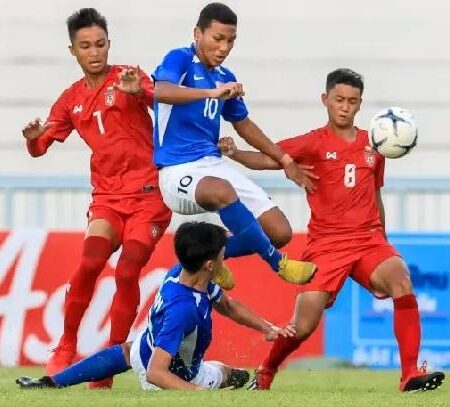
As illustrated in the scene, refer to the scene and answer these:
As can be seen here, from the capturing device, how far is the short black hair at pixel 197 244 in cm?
1205

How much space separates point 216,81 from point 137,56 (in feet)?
18.0

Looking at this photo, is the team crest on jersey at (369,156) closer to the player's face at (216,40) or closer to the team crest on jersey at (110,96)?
the player's face at (216,40)

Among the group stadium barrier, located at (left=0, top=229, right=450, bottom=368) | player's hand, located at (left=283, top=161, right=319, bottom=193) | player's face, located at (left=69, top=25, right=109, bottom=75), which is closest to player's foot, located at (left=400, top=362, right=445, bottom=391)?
player's hand, located at (left=283, top=161, right=319, bottom=193)

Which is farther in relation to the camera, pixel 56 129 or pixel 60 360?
pixel 56 129

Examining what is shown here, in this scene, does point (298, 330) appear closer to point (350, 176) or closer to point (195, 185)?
point (350, 176)

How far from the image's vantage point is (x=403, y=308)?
42.4 feet

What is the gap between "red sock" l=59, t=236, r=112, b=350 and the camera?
43.2 ft

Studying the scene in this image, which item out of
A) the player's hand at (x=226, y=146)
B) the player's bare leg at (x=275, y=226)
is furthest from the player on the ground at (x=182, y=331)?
the player's hand at (x=226, y=146)

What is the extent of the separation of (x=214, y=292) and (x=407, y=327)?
52.1 inches

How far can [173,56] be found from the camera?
12.8m

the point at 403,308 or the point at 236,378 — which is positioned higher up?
the point at 403,308

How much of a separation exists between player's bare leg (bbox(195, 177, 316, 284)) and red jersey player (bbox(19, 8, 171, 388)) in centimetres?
73

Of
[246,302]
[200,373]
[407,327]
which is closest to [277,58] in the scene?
[246,302]

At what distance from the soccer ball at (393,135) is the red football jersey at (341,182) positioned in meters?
0.17
